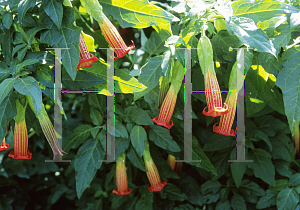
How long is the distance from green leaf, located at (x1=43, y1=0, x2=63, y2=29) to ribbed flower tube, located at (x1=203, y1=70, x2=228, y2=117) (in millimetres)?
459

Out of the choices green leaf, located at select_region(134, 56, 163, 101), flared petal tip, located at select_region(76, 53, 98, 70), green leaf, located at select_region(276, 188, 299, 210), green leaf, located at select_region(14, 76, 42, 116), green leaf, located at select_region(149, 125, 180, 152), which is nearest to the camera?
green leaf, located at select_region(14, 76, 42, 116)

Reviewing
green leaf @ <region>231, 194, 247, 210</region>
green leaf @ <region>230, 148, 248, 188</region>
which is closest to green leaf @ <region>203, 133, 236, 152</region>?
green leaf @ <region>230, 148, 248, 188</region>

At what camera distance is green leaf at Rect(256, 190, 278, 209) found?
121cm

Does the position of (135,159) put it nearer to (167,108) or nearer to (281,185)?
(167,108)

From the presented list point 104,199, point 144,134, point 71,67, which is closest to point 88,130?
point 144,134

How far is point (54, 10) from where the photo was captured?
0.78m

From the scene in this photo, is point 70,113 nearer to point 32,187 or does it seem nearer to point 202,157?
point 32,187

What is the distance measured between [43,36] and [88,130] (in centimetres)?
41

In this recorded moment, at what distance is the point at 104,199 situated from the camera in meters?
1.47

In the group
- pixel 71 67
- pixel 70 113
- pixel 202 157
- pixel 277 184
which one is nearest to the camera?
pixel 71 67

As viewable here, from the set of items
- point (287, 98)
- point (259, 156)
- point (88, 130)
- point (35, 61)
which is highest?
point (35, 61)

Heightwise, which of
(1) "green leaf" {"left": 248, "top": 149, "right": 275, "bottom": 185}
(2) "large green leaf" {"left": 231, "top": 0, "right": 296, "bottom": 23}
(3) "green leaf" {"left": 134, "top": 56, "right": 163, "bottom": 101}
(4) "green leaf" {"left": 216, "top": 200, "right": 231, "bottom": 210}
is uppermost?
(2) "large green leaf" {"left": 231, "top": 0, "right": 296, "bottom": 23}

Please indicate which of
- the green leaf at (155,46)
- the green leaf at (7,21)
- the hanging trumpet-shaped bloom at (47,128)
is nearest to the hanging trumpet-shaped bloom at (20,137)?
the hanging trumpet-shaped bloom at (47,128)

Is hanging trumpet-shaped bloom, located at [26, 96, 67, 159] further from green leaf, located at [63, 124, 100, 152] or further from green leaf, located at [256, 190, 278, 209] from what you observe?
green leaf, located at [256, 190, 278, 209]
